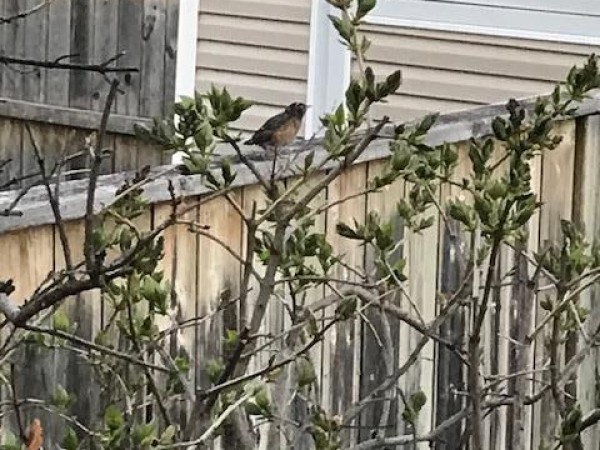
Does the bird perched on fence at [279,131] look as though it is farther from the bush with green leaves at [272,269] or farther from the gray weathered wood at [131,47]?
the gray weathered wood at [131,47]

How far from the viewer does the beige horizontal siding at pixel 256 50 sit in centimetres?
766

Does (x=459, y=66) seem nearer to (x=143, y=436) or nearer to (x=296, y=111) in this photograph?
(x=296, y=111)

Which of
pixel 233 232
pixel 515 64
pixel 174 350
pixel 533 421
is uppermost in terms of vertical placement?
pixel 515 64

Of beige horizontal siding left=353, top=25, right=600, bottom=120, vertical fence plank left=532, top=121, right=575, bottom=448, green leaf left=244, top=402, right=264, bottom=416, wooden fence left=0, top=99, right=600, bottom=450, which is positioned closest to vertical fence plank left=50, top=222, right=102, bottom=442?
wooden fence left=0, top=99, right=600, bottom=450

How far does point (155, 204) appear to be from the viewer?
138 inches

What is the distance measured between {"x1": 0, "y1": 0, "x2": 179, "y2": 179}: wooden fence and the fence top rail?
3758 mm

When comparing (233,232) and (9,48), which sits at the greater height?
(9,48)

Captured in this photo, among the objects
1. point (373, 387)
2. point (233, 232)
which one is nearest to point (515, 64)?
point (373, 387)

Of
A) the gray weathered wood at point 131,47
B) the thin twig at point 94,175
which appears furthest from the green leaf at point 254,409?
the gray weathered wood at point 131,47

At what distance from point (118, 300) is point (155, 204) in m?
0.41

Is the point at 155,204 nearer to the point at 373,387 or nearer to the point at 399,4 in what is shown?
the point at 373,387

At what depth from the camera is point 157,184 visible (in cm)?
352

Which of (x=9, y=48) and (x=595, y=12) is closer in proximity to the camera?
(x=595, y=12)

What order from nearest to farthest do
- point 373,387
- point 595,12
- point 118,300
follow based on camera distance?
point 118,300 < point 373,387 < point 595,12
